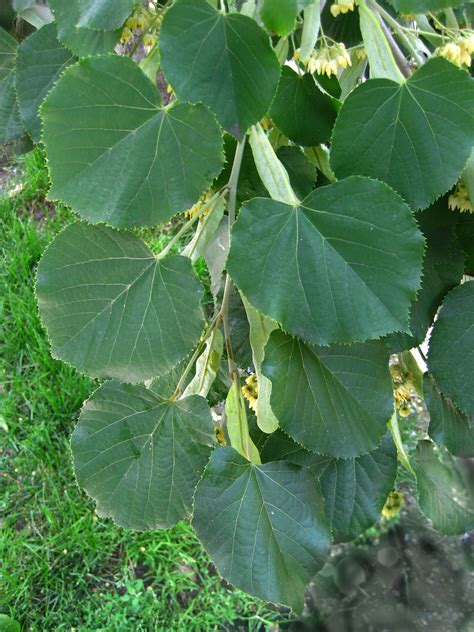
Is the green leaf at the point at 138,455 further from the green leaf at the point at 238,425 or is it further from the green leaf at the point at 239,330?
the green leaf at the point at 239,330

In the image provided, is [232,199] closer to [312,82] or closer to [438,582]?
[312,82]

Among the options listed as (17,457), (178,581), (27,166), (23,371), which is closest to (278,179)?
(178,581)

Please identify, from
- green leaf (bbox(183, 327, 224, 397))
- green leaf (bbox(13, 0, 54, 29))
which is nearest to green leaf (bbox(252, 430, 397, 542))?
green leaf (bbox(183, 327, 224, 397))

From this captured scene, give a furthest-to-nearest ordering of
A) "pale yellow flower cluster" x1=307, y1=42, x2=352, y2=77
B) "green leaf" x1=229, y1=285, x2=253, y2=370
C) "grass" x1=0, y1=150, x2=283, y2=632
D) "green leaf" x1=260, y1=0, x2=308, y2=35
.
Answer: "grass" x1=0, y1=150, x2=283, y2=632 < "green leaf" x1=229, y1=285, x2=253, y2=370 < "pale yellow flower cluster" x1=307, y1=42, x2=352, y2=77 < "green leaf" x1=260, y1=0, x2=308, y2=35

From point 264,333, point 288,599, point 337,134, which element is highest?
point 337,134

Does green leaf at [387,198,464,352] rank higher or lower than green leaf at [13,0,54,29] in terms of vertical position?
lower

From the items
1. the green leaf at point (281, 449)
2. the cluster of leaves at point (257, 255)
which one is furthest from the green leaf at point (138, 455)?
the green leaf at point (281, 449)

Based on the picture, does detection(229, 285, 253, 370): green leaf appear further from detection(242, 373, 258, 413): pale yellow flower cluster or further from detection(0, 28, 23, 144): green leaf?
detection(0, 28, 23, 144): green leaf
